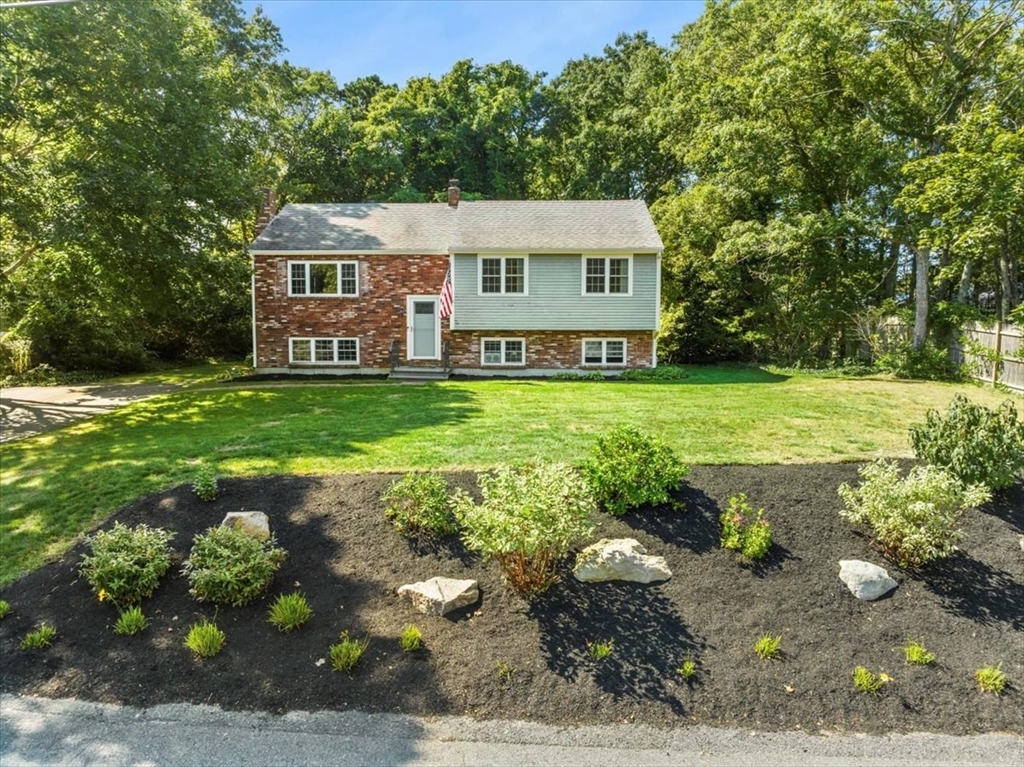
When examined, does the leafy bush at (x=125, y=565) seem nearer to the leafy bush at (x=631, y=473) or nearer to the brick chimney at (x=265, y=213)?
the leafy bush at (x=631, y=473)

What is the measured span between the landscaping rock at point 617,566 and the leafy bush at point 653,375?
37.9 ft

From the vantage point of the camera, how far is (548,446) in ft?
24.2

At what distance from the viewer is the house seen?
17.3 m

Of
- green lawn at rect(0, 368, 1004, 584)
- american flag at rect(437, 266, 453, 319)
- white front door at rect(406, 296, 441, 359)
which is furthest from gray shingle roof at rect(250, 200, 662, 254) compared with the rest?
green lawn at rect(0, 368, 1004, 584)

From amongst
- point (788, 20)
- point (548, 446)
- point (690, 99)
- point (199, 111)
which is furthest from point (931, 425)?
point (690, 99)

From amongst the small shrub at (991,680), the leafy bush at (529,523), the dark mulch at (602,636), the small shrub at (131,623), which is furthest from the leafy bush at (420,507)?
the small shrub at (991,680)

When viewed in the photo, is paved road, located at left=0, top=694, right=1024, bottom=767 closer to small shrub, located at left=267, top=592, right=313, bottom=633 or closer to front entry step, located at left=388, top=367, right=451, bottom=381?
small shrub, located at left=267, top=592, right=313, bottom=633

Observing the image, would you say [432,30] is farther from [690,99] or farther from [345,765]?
[690,99]

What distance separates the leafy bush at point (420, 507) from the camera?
17.5 ft

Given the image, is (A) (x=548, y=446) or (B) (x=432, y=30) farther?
(B) (x=432, y=30)

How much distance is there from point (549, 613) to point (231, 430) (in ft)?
21.5

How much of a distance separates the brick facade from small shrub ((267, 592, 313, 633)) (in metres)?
13.4

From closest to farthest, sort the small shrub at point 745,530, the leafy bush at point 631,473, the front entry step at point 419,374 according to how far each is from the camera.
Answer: the small shrub at point 745,530, the leafy bush at point 631,473, the front entry step at point 419,374

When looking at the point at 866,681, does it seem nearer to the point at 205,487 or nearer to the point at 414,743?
the point at 414,743
